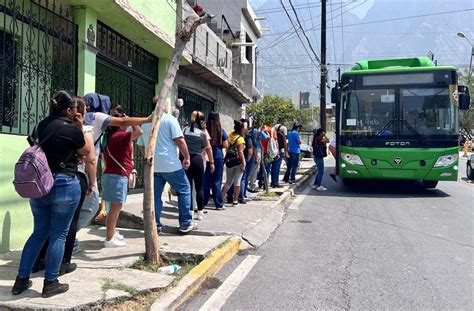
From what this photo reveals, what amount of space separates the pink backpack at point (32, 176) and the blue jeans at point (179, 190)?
2.50 metres

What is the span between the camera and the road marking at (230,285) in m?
4.16

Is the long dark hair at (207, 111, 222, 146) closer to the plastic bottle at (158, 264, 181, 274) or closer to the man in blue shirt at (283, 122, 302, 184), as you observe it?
the plastic bottle at (158, 264, 181, 274)

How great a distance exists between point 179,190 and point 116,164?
1.02 metres

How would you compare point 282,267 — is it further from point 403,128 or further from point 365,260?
point 403,128

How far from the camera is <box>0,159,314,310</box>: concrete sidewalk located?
373 centimetres

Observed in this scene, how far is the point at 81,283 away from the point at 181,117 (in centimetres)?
758

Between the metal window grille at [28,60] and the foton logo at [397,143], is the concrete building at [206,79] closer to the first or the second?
the metal window grille at [28,60]

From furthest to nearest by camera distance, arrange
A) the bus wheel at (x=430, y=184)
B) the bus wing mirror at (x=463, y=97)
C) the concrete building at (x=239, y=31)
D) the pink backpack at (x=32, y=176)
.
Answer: the concrete building at (x=239, y=31) < the bus wheel at (x=430, y=184) < the bus wing mirror at (x=463, y=97) < the pink backpack at (x=32, y=176)

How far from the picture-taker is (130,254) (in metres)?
5.19

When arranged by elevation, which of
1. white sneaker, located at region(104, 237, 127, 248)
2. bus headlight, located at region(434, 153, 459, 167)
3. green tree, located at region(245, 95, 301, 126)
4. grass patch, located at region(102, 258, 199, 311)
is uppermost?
green tree, located at region(245, 95, 301, 126)

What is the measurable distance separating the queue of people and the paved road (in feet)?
4.15


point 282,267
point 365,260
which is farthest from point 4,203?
point 365,260

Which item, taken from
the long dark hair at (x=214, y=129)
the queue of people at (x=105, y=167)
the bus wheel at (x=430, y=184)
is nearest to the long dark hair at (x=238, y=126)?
the queue of people at (x=105, y=167)

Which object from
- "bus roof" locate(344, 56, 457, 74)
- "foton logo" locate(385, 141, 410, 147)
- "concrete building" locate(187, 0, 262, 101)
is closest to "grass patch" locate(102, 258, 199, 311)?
"foton logo" locate(385, 141, 410, 147)
